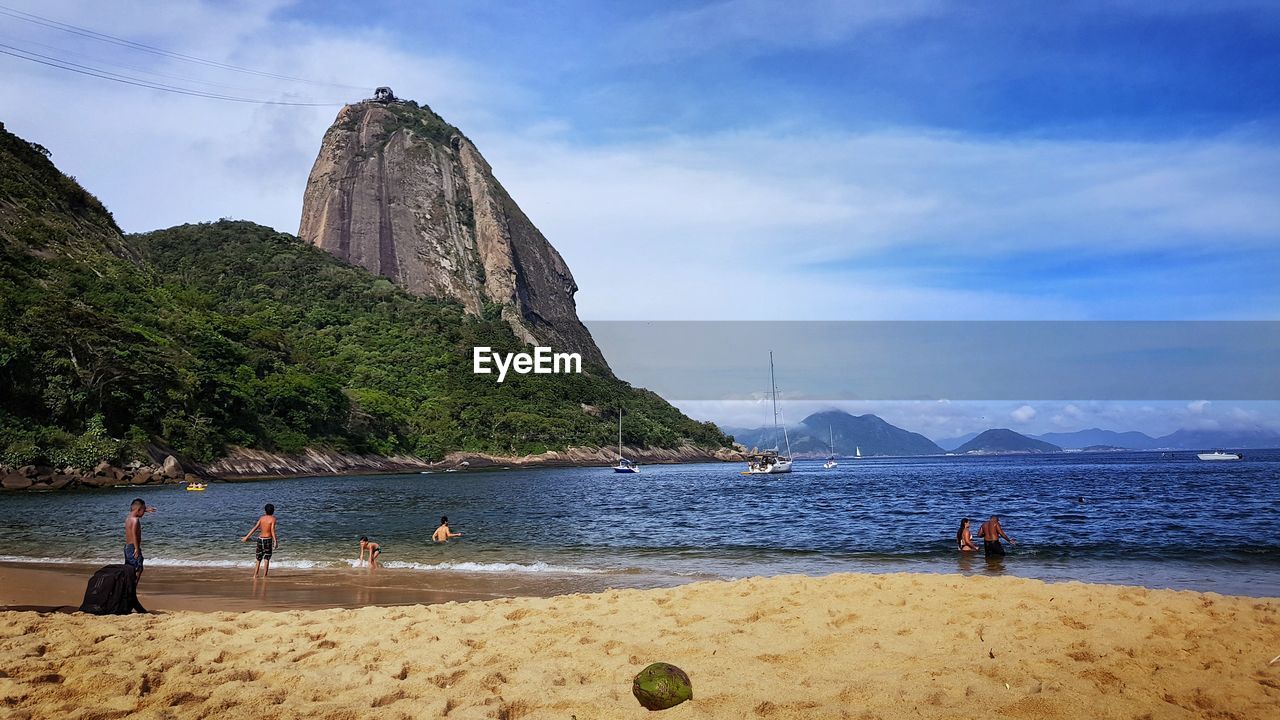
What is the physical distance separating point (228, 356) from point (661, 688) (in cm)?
8950

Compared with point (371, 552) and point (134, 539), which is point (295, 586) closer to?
point (371, 552)

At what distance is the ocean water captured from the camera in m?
18.9

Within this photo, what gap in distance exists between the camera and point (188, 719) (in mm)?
6141

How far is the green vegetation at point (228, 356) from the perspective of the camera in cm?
5719

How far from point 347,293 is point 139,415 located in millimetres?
83165

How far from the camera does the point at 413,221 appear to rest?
601 feet

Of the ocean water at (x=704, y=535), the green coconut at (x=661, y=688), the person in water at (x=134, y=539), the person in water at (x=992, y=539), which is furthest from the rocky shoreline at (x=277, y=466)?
the green coconut at (x=661, y=688)

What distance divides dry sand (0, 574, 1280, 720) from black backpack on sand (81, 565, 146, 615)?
73 centimetres

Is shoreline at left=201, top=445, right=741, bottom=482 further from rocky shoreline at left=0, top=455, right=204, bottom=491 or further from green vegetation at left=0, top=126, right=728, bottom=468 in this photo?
rocky shoreline at left=0, top=455, right=204, bottom=491

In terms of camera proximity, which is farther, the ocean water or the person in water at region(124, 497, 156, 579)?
the ocean water

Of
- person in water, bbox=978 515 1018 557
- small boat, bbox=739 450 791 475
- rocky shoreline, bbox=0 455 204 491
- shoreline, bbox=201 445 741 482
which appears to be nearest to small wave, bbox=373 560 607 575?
person in water, bbox=978 515 1018 557

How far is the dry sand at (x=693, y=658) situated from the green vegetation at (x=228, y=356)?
5443cm

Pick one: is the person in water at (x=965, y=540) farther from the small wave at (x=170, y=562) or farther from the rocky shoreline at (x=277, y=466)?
the rocky shoreline at (x=277, y=466)

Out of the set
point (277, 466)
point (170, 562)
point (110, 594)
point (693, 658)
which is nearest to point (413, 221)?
point (277, 466)
